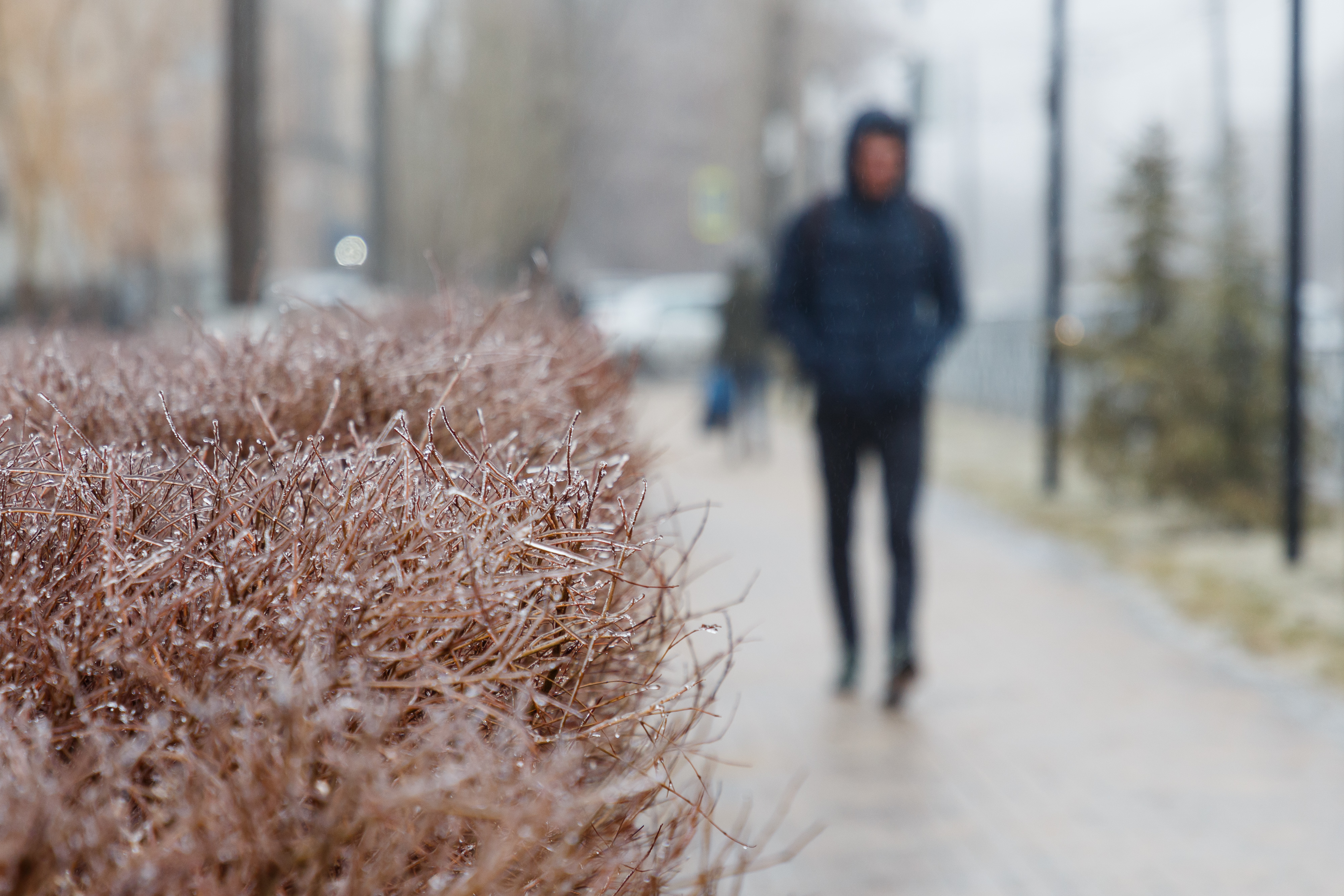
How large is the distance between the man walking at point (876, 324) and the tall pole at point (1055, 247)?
19.5 feet

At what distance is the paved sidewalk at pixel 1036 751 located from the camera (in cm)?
368

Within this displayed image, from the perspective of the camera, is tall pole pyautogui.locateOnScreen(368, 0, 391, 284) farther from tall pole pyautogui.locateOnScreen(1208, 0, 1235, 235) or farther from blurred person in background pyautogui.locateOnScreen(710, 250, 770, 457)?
tall pole pyautogui.locateOnScreen(1208, 0, 1235, 235)

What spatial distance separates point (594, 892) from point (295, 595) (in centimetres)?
43

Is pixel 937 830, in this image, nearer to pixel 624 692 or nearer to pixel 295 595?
pixel 624 692

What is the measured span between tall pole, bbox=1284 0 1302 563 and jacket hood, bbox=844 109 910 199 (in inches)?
125

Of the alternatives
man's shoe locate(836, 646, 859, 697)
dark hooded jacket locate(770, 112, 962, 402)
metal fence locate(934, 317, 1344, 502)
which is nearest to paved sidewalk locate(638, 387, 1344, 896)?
man's shoe locate(836, 646, 859, 697)

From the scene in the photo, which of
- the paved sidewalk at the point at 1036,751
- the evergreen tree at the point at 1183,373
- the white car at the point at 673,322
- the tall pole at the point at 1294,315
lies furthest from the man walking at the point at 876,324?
the white car at the point at 673,322

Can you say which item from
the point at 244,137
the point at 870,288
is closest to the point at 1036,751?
the point at 870,288

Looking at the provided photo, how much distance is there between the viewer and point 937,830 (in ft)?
12.9

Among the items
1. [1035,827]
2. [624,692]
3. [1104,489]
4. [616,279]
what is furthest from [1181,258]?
[616,279]

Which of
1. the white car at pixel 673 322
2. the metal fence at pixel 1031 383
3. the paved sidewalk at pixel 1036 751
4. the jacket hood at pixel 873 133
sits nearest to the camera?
the paved sidewalk at pixel 1036 751

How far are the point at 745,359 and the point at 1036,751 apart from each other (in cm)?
992

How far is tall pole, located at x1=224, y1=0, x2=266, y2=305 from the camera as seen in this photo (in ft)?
40.3

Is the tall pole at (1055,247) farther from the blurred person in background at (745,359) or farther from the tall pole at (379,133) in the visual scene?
the tall pole at (379,133)
